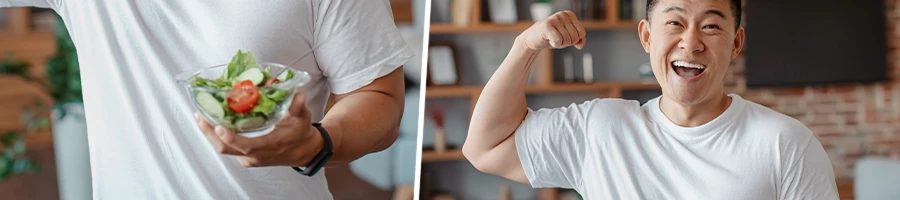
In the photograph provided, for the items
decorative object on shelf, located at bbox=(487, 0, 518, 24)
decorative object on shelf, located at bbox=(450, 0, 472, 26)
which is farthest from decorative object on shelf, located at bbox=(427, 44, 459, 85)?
decorative object on shelf, located at bbox=(487, 0, 518, 24)

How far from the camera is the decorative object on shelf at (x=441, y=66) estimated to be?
408cm

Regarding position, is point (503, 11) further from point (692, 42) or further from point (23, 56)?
point (692, 42)

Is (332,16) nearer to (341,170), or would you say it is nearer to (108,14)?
(108,14)

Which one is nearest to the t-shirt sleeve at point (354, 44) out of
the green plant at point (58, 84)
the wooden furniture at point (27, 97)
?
the green plant at point (58, 84)

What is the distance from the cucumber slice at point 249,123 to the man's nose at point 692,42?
53 cm

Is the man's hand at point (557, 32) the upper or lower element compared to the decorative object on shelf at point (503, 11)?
upper

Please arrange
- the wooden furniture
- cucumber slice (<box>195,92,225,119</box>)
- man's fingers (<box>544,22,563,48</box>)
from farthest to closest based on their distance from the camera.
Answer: the wooden furniture < man's fingers (<box>544,22,563,48</box>) < cucumber slice (<box>195,92,225,119</box>)

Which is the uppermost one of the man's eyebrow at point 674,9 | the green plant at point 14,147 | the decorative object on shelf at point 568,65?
the man's eyebrow at point 674,9

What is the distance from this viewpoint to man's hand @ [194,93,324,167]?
0.92 meters

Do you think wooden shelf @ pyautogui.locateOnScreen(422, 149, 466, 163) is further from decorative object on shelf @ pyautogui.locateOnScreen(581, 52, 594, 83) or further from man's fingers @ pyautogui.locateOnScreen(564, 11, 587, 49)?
man's fingers @ pyautogui.locateOnScreen(564, 11, 587, 49)

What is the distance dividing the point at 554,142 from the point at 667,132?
0.17 metres

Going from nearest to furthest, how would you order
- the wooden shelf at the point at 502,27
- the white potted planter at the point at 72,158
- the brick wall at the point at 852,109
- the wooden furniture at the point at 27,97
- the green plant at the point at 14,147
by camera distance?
the green plant at the point at 14,147 → the white potted planter at the point at 72,158 → the wooden furniture at the point at 27,97 → the wooden shelf at the point at 502,27 → the brick wall at the point at 852,109

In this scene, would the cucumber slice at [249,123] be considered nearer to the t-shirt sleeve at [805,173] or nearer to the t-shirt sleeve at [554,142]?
the t-shirt sleeve at [554,142]

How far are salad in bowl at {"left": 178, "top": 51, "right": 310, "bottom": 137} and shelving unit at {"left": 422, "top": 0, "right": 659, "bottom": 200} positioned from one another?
9.73 feet
